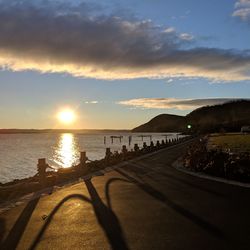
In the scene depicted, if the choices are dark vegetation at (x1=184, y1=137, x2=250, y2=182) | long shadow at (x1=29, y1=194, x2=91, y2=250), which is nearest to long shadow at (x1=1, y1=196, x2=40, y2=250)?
long shadow at (x1=29, y1=194, x2=91, y2=250)

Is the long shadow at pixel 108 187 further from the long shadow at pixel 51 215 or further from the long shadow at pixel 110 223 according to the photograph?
the long shadow at pixel 51 215

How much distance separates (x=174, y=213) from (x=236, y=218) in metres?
1.45

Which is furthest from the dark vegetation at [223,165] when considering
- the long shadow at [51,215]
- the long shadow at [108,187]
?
the long shadow at [51,215]

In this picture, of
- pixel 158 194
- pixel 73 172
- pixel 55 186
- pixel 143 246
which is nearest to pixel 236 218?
pixel 143 246

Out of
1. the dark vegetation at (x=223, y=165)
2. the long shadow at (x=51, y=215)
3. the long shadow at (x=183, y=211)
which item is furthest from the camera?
the dark vegetation at (x=223, y=165)

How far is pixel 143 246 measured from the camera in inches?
286

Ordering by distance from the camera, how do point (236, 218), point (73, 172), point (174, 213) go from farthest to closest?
point (73, 172), point (174, 213), point (236, 218)

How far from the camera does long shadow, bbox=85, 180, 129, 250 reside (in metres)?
7.46

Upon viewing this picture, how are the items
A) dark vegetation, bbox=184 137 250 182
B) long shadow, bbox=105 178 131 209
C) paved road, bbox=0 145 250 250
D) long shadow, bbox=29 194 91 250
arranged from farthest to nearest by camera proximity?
dark vegetation, bbox=184 137 250 182 → long shadow, bbox=105 178 131 209 → long shadow, bbox=29 194 91 250 → paved road, bbox=0 145 250 250

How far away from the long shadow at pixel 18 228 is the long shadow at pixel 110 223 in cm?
162

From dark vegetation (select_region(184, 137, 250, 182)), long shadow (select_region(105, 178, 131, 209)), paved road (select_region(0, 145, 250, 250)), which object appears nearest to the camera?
paved road (select_region(0, 145, 250, 250))

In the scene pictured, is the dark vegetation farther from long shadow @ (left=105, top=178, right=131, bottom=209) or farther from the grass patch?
the grass patch

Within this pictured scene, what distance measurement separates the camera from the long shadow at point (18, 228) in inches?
299

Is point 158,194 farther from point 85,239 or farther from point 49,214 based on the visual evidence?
point 85,239
